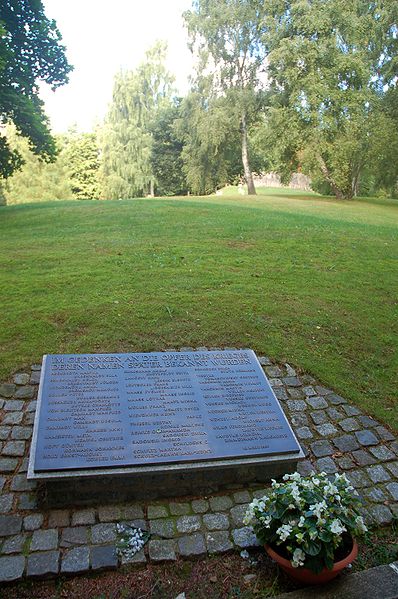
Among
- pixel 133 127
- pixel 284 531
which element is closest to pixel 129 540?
pixel 284 531

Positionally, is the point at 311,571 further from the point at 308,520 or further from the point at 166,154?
the point at 166,154

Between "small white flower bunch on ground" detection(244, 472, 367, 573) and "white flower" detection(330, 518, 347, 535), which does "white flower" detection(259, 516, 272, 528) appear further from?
"white flower" detection(330, 518, 347, 535)

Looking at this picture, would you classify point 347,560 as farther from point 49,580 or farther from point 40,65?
point 40,65

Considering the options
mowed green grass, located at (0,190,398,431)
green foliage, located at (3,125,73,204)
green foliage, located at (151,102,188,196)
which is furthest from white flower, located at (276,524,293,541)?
green foliage, located at (3,125,73,204)

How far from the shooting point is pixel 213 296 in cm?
814

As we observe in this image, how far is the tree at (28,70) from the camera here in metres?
18.7

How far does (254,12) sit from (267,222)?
2071cm

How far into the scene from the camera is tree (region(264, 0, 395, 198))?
83.1 feet

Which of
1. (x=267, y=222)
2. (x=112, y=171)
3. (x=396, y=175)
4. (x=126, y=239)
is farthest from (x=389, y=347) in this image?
(x=112, y=171)

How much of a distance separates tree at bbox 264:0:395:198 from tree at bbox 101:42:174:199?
17.1 m

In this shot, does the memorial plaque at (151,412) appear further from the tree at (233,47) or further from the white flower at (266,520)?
the tree at (233,47)

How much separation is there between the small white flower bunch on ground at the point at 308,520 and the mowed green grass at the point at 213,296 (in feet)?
7.48

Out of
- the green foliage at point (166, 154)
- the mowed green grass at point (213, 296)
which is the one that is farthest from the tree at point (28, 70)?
the green foliage at point (166, 154)

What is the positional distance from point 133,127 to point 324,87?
21767 mm
